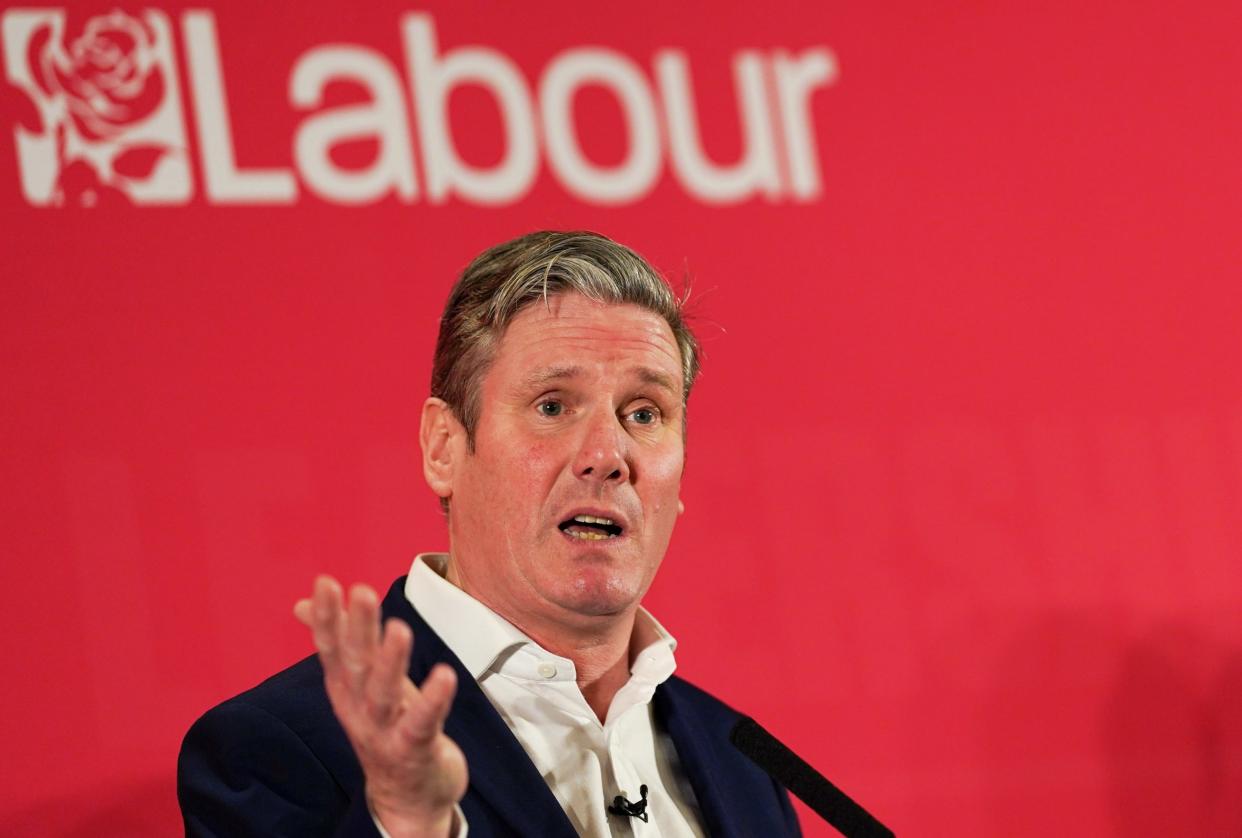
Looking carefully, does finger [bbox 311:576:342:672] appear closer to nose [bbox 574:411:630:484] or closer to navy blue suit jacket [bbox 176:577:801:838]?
navy blue suit jacket [bbox 176:577:801:838]

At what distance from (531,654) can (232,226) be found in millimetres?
1006

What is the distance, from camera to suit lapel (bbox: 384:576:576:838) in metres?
1.83

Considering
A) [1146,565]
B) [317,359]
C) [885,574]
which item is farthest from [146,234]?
[1146,565]

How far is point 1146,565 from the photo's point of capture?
9.84 feet

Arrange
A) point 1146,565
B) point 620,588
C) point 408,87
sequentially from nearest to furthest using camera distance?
point 620,588 < point 408,87 < point 1146,565

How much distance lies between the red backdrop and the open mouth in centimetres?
65

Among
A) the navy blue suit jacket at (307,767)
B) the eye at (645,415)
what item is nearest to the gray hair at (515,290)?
the eye at (645,415)

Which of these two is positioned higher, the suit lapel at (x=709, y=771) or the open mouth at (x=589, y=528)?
the open mouth at (x=589, y=528)

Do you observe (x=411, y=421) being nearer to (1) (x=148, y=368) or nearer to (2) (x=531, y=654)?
(1) (x=148, y=368)

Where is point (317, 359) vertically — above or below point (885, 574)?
above

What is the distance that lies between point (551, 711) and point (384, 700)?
2.09 ft

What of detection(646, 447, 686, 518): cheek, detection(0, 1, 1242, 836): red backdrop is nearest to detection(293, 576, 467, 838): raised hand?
detection(646, 447, 686, 518): cheek

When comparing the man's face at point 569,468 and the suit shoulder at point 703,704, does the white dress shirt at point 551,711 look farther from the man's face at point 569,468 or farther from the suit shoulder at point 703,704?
the suit shoulder at point 703,704

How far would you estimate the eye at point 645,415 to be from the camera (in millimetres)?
2127
